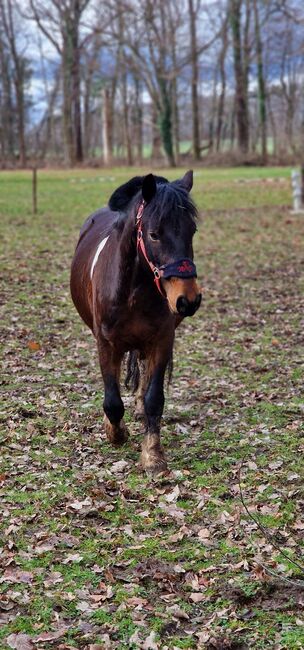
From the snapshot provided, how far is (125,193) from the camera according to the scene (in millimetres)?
5336

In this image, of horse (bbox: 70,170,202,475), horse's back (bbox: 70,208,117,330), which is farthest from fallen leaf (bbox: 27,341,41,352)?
horse (bbox: 70,170,202,475)

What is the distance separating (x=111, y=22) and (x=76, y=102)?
9210mm

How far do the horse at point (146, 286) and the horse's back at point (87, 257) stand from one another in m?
0.24

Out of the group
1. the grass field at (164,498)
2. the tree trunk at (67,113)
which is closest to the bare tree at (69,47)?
the tree trunk at (67,113)

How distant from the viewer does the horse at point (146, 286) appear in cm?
459

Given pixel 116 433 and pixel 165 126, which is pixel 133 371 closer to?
pixel 116 433

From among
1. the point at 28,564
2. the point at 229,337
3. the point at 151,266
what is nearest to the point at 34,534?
the point at 28,564

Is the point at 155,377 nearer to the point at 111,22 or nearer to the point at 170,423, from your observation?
the point at 170,423

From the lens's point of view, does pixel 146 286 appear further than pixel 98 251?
No

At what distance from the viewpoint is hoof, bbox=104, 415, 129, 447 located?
582 centimetres

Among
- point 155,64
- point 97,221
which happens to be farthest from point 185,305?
point 155,64

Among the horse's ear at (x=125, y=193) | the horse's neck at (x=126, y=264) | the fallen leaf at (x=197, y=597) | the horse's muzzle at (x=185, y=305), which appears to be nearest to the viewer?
the fallen leaf at (x=197, y=597)

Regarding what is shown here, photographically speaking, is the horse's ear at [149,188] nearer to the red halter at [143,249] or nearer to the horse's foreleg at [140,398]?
the red halter at [143,249]

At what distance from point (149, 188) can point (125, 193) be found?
62 cm
